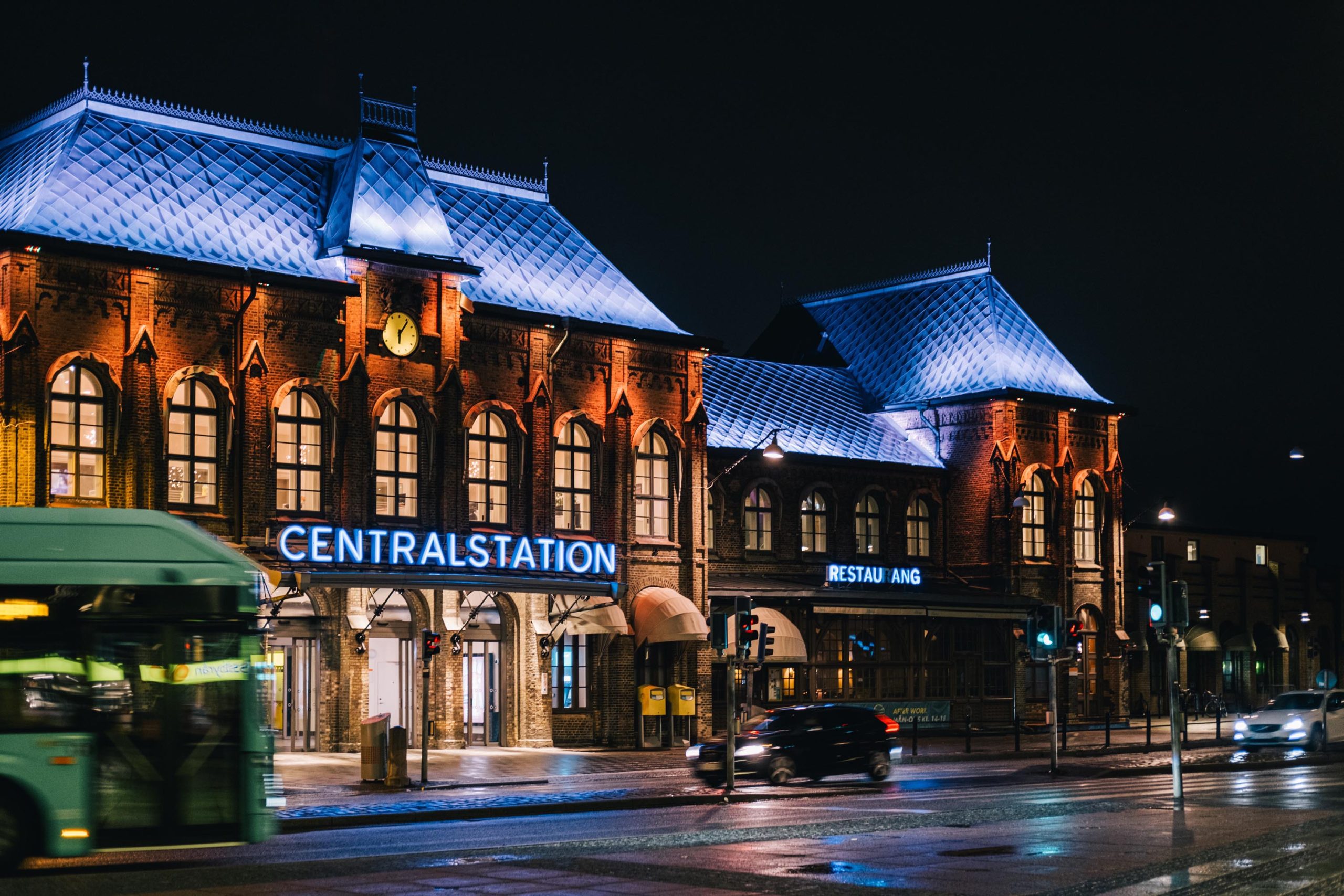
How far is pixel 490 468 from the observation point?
136 feet

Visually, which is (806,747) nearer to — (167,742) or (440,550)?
(440,550)

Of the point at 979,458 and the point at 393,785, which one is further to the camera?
the point at 979,458

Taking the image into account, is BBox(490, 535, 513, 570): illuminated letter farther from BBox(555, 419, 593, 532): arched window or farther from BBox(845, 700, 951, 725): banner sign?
BBox(845, 700, 951, 725): banner sign

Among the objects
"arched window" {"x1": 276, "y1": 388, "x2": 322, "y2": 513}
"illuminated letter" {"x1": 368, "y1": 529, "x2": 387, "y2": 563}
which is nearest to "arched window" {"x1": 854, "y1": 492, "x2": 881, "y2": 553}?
"illuminated letter" {"x1": 368, "y1": 529, "x2": 387, "y2": 563}

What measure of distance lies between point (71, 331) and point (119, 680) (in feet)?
63.8

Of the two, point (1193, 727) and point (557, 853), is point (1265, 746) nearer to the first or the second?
point (1193, 727)

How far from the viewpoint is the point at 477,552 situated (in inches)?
1518

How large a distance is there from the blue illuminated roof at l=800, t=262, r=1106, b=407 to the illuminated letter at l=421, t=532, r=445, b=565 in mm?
22180

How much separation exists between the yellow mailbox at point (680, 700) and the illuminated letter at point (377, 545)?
931cm

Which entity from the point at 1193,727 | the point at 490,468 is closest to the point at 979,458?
the point at 1193,727

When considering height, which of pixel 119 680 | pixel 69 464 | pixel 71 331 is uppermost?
pixel 71 331

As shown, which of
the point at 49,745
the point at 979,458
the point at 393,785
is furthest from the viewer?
the point at 979,458

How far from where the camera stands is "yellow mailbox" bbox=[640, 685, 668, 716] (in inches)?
1678

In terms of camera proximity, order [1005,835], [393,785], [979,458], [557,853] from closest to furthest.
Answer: [557,853] < [1005,835] < [393,785] < [979,458]
